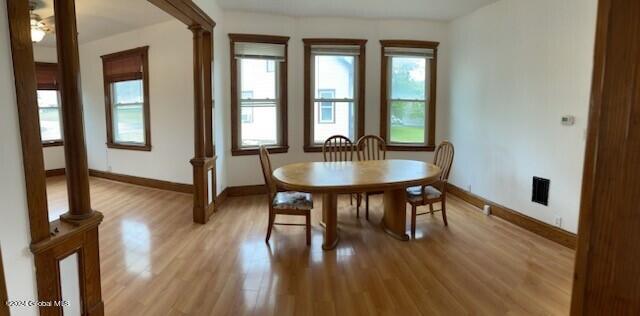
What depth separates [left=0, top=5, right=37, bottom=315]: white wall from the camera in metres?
1.36

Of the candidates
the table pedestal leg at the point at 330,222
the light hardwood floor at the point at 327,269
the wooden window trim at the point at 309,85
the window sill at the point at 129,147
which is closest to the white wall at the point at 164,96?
the window sill at the point at 129,147

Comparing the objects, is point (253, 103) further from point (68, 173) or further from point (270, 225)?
point (68, 173)

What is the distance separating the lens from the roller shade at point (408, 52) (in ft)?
16.6

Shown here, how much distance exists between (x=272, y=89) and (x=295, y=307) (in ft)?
11.1

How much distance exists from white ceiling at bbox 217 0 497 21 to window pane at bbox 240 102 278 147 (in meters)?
1.26

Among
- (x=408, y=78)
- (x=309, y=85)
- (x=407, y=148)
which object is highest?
(x=408, y=78)

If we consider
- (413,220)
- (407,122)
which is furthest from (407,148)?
(413,220)

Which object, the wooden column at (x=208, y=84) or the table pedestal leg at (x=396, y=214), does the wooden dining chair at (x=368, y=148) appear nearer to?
the table pedestal leg at (x=396, y=214)

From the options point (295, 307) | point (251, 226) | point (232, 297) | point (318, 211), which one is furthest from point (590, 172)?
point (318, 211)

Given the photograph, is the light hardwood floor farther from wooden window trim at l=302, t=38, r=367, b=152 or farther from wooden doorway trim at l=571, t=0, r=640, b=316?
wooden doorway trim at l=571, t=0, r=640, b=316

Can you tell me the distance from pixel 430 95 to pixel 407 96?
34 cm

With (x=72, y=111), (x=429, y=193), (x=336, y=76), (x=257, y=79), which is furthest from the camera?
(x=336, y=76)

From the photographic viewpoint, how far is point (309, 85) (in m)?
5.01

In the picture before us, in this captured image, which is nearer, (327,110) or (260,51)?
(260,51)
